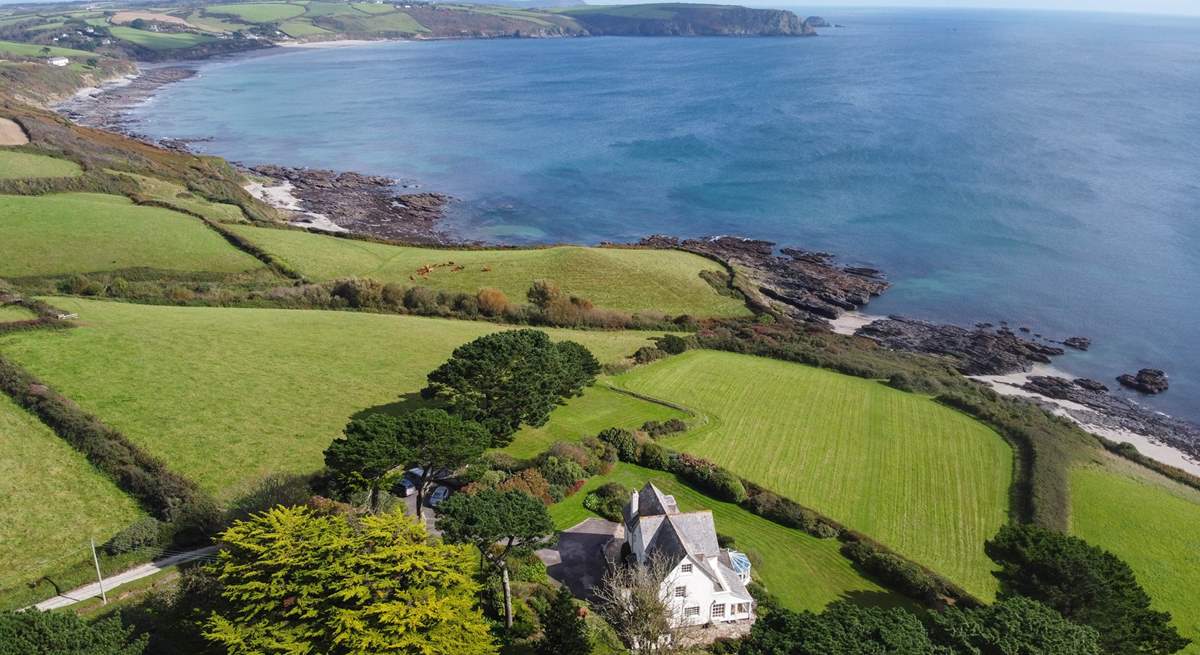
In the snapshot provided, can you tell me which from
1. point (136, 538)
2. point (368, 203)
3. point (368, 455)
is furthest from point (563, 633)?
point (368, 203)

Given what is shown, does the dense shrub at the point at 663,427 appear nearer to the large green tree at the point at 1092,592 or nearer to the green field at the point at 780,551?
the green field at the point at 780,551

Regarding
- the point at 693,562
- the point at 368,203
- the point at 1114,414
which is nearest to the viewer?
the point at 693,562

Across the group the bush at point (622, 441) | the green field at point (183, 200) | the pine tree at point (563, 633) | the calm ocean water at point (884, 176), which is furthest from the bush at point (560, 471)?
the green field at point (183, 200)

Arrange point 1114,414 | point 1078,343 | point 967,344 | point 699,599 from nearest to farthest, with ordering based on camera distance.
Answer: point 699,599 < point 1114,414 < point 967,344 < point 1078,343

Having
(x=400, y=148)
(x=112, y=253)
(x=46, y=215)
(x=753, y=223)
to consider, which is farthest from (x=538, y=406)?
(x=400, y=148)

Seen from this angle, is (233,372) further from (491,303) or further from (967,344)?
(967,344)

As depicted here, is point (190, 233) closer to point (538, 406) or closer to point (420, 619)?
point (538, 406)
